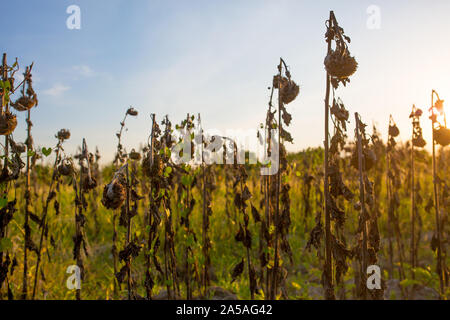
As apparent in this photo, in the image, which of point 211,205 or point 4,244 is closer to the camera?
point 4,244

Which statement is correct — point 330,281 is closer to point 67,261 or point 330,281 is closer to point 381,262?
point 381,262

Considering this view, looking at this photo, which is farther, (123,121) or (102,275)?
(102,275)

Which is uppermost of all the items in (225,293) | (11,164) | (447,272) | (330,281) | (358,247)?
(11,164)

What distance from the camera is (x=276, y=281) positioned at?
2355mm

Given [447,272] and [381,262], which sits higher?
[447,272]

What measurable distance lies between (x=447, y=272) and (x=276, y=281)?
1751 mm

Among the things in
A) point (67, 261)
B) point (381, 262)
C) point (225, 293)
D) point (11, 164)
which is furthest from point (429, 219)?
point (11, 164)

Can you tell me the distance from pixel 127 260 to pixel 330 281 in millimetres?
1179

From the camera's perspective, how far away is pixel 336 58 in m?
1.58
